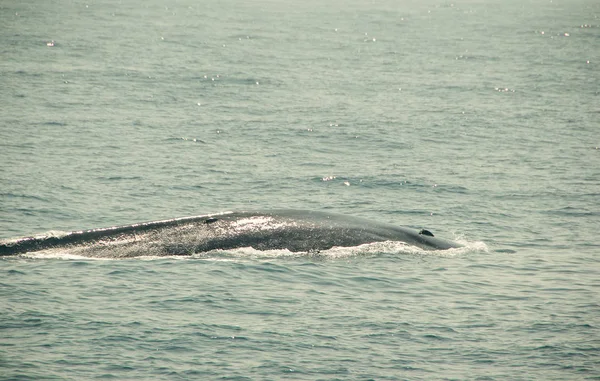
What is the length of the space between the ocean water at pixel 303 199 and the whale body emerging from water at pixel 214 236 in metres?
0.32

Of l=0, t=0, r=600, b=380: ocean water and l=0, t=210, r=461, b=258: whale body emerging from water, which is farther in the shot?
l=0, t=210, r=461, b=258: whale body emerging from water

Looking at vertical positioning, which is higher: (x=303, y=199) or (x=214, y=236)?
(x=214, y=236)

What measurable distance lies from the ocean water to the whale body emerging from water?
0.32 meters

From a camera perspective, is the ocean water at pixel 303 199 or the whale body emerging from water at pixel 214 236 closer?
the ocean water at pixel 303 199

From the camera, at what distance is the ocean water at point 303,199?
17.7m

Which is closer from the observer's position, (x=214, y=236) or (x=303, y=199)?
(x=214, y=236)

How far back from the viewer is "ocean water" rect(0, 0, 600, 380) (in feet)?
57.9

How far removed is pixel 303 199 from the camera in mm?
31828

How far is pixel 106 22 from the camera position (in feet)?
320

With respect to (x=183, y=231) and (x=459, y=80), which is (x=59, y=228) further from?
(x=459, y=80)

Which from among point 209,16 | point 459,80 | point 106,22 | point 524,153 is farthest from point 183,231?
point 209,16

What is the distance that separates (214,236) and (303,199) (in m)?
9.32

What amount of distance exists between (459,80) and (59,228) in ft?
148

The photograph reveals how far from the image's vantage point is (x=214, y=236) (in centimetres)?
2278
